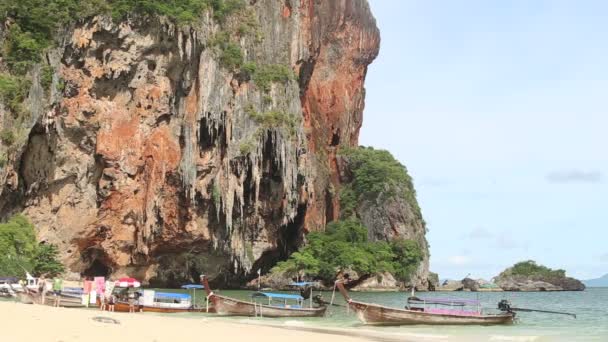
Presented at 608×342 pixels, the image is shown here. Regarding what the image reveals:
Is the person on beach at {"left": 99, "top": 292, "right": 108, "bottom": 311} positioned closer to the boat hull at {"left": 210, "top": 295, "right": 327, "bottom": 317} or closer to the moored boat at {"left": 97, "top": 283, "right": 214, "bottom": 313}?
the moored boat at {"left": 97, "top": 283, "right": 214, "bottom": 313}

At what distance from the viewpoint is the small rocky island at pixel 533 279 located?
299 feet

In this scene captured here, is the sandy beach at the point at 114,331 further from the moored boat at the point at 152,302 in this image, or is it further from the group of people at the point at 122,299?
the moored boat at the point at 152,302

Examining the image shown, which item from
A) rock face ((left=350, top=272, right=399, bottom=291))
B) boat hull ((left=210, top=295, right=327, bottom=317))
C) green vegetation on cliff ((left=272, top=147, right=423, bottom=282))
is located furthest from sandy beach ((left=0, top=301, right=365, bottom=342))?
rock face ((left=350, top=272, right=399, bottom=291))

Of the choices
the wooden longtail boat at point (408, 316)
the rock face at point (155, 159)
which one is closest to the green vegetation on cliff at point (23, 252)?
the rock face at point (155, 159)

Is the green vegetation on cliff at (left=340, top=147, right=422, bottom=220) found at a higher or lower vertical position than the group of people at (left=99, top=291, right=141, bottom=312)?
higher

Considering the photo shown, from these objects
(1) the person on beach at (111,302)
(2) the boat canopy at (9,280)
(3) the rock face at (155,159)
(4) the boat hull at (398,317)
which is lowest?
(4) the boat hull at (398,317)

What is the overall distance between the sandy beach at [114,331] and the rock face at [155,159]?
101ft

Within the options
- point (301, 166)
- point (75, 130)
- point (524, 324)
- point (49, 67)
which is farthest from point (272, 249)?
point (524, 324)

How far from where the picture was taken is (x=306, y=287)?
3822 centimetres

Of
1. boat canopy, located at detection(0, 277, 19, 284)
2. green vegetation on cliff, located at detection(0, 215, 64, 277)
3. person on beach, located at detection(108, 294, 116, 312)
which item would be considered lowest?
person on beach, located at detection(108, 294, 116, 312)

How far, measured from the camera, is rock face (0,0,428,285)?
166 ft

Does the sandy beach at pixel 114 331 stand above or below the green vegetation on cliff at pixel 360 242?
below

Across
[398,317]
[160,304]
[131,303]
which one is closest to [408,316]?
[398,317]

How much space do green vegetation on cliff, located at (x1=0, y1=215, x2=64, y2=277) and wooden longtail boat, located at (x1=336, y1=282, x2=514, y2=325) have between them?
76.1ft
